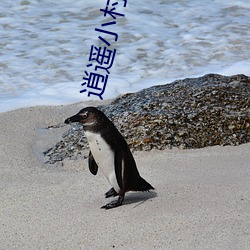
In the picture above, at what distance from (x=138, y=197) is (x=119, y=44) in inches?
204

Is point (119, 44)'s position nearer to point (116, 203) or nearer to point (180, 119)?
point (180, 119)

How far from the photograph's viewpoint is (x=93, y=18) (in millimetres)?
10445

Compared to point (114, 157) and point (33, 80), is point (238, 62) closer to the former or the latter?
point (33, 80)

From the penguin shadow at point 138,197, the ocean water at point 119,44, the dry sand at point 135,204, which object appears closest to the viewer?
the dry sand at point 135,204

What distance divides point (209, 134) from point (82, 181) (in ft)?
3.66

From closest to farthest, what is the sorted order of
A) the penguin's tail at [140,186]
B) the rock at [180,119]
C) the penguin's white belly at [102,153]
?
the penguin's white belly at [102,153], the penguin's tail at [140,186], the rock at [180,119]

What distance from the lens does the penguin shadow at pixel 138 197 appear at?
157 inches

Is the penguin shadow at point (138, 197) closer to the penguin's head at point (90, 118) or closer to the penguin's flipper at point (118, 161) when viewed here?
the penguin's flipper at point (118, 161)

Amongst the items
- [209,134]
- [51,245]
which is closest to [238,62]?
[209,134]

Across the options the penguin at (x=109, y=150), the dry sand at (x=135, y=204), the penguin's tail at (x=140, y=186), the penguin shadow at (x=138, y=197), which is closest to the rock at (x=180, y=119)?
the dry sand at (x=135, y=204)

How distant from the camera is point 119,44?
906 centimetres

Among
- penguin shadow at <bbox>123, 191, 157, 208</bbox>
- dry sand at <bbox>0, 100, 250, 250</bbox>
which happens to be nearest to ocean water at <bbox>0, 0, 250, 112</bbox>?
dry sand at <bbox>0, 100, 250, 250</bbox>

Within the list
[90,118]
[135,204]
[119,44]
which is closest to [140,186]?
[135,204]

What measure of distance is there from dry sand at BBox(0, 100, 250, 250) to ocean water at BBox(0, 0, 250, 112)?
2.00 m
